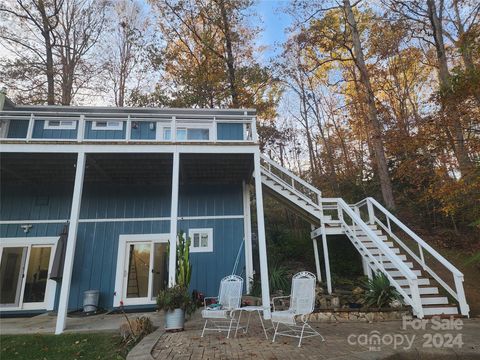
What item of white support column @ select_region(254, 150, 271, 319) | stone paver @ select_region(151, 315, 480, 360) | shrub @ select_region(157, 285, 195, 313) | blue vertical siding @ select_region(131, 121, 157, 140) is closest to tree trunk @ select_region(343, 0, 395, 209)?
stone paver @ select_region(151, 315, 480, 360)

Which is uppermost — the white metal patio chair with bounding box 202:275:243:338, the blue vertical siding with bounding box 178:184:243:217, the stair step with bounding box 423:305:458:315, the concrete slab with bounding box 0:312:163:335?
the blue vertical siding with bounding box 178:184:243:217

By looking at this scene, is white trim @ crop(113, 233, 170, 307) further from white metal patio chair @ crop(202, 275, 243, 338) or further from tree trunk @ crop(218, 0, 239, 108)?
tree trunk @ crop(218, 0, 239, 108)

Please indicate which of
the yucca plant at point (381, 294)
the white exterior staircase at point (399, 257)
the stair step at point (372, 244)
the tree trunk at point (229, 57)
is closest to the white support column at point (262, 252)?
the white exterior staircase at point (399, 257)

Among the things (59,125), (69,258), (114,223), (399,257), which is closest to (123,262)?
(114,223)

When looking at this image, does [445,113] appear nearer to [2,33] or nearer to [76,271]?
[76,271]

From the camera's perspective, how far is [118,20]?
18.6 metres

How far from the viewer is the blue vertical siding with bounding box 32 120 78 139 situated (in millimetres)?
9688

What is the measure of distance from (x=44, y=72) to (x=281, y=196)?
14.2m

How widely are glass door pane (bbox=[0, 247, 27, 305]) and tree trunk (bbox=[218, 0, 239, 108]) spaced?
11457 millimetres

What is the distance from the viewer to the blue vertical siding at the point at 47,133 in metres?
9.69

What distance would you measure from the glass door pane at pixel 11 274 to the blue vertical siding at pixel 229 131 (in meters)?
7.34

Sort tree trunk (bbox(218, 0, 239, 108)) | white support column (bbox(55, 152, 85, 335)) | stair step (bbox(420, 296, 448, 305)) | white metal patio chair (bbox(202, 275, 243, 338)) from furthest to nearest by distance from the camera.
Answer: tree trunk (bbox(218, 0, 239, 108)), stair step (bbox(420, 296, 448, 305)), white support column (bbox(55, 152, 85, 335)), white metal patio chair (bbox(202, 275, 243, 338))

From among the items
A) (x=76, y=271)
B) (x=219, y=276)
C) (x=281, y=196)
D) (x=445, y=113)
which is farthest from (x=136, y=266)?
(x=445, y=113)

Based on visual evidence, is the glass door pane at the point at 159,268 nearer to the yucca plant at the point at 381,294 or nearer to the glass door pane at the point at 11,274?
the glass door pane at the point at 11,274
